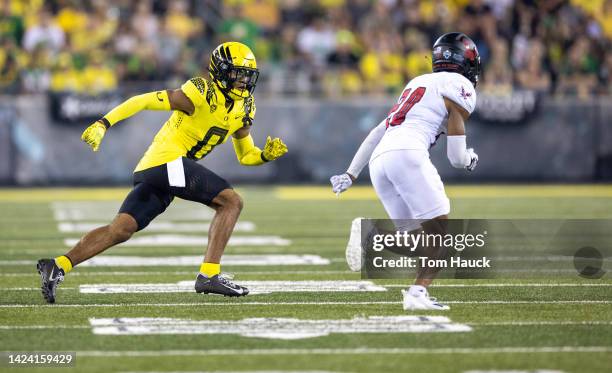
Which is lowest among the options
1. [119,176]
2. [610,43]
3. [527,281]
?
[527,281]

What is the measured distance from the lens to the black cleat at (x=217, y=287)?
696 cm

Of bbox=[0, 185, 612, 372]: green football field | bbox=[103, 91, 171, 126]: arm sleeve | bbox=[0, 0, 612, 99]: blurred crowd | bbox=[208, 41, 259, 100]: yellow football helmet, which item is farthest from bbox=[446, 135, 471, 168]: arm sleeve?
bbox=[0, 0, 612, 99]: blurred crowd

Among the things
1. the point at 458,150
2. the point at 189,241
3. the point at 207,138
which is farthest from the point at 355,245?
the point at 189,241

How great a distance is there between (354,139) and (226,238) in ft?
34.0

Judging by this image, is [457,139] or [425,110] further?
[425,110]

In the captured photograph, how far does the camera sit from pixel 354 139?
1727cm

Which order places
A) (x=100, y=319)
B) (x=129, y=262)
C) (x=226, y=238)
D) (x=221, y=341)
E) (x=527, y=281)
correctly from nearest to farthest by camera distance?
(x=221, y=341) → (x=100, y=319) → (x=226, y=238) → (x=527, y=281) → (x=129, y=262)

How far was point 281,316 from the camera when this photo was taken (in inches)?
246

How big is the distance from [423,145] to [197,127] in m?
1.48

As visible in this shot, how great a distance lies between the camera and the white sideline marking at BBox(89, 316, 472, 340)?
5.75 m

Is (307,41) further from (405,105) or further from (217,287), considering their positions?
(405,105)

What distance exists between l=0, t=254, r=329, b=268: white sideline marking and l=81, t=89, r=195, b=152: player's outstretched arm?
216 cm

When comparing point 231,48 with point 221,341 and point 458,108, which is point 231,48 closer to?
point 458,108

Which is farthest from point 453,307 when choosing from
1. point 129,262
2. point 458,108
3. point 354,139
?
point 354,139
